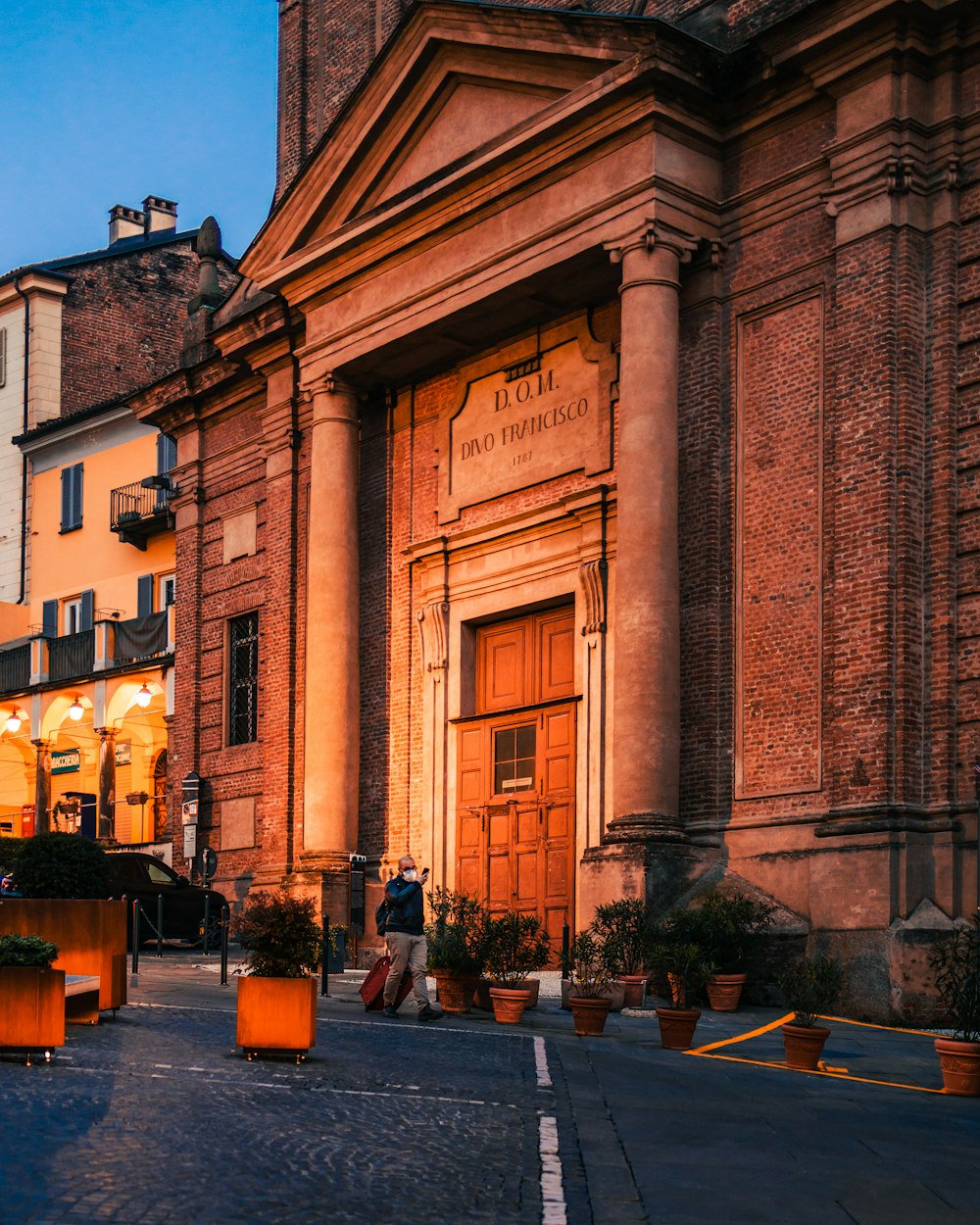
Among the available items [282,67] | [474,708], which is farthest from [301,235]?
[474,708]

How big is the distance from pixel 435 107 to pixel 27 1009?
643 inches

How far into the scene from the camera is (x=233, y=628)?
29641 mm

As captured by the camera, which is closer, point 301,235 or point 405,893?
point 405,893

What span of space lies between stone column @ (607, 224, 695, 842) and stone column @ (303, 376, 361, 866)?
19.4 ft

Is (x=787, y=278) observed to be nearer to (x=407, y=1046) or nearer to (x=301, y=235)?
(x=301, y=235)

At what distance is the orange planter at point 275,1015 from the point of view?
1175 cm

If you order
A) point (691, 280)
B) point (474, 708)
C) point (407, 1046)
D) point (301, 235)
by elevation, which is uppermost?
point (301, 235)

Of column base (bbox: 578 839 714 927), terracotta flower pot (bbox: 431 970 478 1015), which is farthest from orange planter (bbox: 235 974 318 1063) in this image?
column base (bbox: 578 839 714 927)

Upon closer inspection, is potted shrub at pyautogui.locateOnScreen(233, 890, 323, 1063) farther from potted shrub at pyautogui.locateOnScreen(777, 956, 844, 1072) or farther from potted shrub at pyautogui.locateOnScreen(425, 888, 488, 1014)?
potted shrub at pyautogui.locateOnScreen(425, 888, 488, 1014)

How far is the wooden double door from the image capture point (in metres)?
22.1

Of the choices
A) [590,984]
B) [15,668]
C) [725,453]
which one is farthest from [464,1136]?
[15,668]

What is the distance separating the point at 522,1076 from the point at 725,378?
10982 millimetres

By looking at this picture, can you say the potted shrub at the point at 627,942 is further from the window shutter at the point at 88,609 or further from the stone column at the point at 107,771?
the window shutter at the point at 88,609

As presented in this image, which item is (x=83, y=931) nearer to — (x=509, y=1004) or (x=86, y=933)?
(x=86, y=933)
